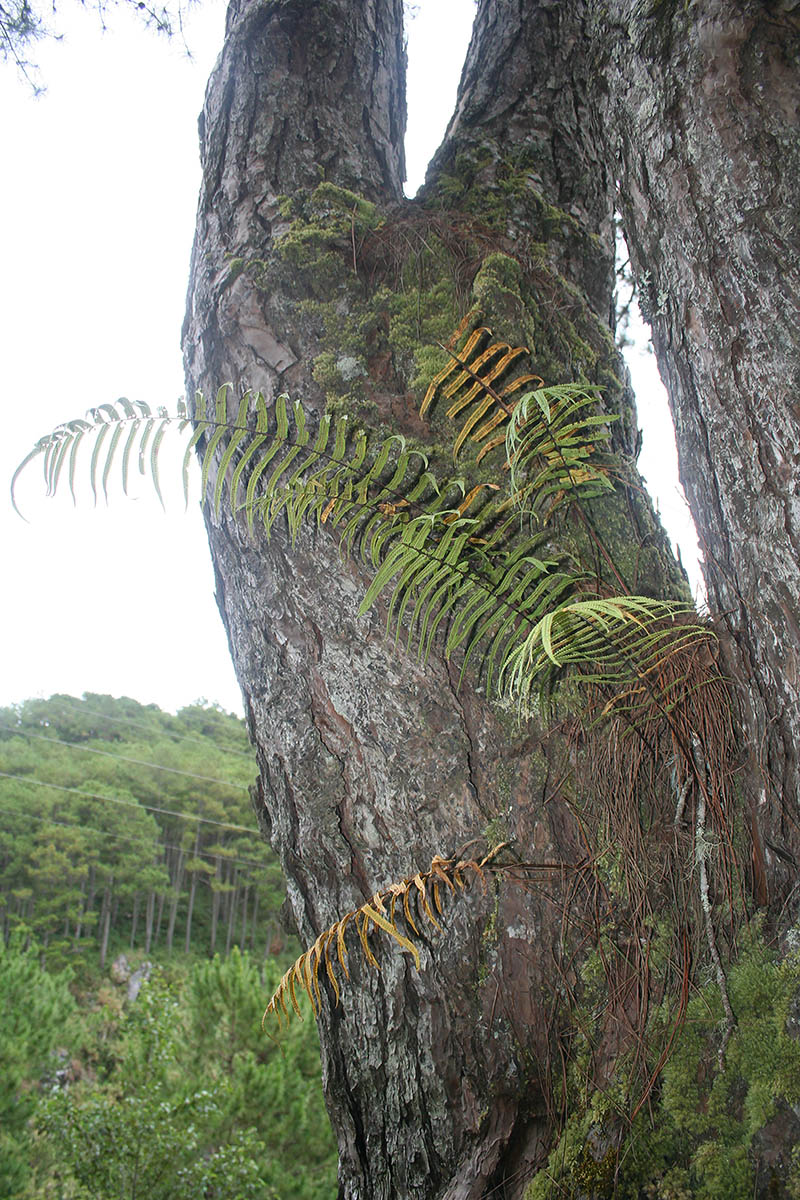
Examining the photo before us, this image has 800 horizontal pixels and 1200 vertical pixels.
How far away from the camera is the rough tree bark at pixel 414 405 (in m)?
1.00

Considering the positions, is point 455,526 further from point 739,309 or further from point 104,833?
point 104,833

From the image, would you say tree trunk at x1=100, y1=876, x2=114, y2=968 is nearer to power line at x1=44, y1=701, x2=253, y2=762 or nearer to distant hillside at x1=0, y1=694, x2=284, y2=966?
distant hillside at x1=0, y1=694, x2=284, y2=966

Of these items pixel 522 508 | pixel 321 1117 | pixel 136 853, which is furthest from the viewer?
pixel 136 853

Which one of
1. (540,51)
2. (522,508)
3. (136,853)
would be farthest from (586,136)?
(136,853)

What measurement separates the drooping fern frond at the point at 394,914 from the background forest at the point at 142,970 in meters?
Result: 4.90

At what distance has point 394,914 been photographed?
1.09 m

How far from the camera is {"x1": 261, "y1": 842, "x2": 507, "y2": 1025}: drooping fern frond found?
994mm

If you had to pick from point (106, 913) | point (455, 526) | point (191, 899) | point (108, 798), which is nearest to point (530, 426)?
point (455, 526)

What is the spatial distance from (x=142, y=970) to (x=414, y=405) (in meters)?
27.6

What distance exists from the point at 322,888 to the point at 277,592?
55cm

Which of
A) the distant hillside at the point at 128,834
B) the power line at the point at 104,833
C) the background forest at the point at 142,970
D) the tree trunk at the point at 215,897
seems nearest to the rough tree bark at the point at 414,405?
the background forest at the point at 142,970

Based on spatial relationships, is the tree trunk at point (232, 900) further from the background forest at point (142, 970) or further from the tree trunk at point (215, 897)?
the tree trunk at point (215, 897)

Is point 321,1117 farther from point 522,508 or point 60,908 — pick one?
point 60,908

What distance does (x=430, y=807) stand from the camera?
1.13 m
